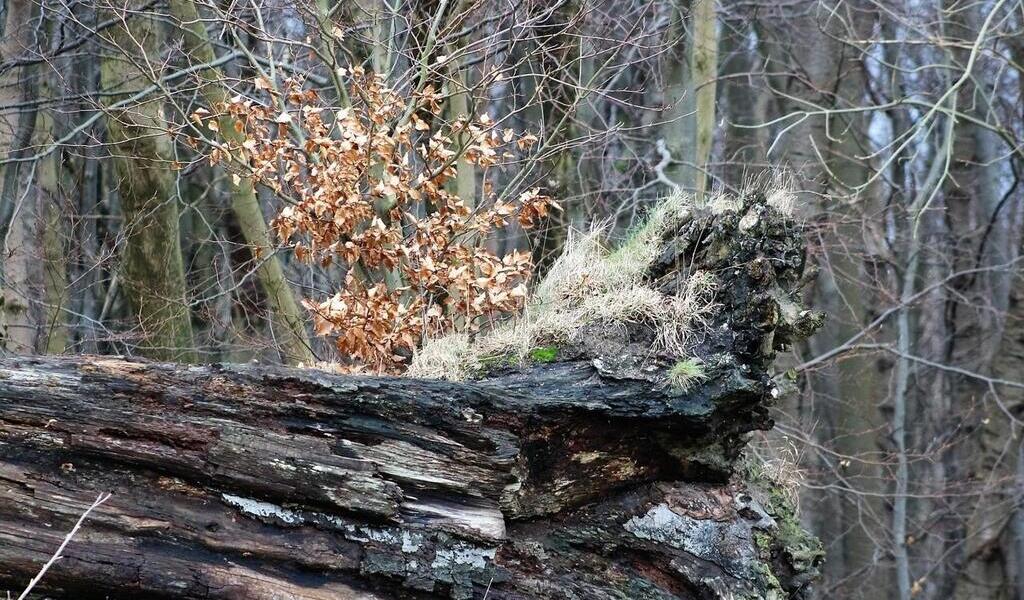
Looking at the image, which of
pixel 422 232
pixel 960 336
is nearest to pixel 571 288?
pixel 422 232

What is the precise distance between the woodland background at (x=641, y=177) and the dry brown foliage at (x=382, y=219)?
40 centimetres

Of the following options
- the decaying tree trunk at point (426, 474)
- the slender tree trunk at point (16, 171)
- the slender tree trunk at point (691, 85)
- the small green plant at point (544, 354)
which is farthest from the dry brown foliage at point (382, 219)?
the slender tree trunk at point (691, 85)

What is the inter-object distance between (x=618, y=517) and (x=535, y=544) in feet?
1.52

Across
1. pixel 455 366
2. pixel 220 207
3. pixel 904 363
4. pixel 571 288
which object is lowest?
pixel 904 363

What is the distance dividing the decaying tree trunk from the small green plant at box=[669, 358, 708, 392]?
46 mm

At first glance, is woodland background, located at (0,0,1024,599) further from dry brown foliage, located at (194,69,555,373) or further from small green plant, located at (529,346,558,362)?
small green plant, located at (529,346,558,362)

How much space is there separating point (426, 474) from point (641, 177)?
816 centimetres

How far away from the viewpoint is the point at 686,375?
4.91 m

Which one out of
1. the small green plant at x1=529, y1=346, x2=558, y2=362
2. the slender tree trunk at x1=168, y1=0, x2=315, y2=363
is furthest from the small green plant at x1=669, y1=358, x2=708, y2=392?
the slender tree trunk at x1=168, y1=0, x2=315, y2=363

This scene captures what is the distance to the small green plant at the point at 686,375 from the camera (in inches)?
193

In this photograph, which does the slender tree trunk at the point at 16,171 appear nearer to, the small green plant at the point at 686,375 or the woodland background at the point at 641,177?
the woodland background at the point at 641,177

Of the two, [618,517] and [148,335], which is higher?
[148,335]

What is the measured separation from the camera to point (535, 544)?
468 centimetres

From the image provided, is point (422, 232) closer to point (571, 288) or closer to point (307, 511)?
point (571, 288)
